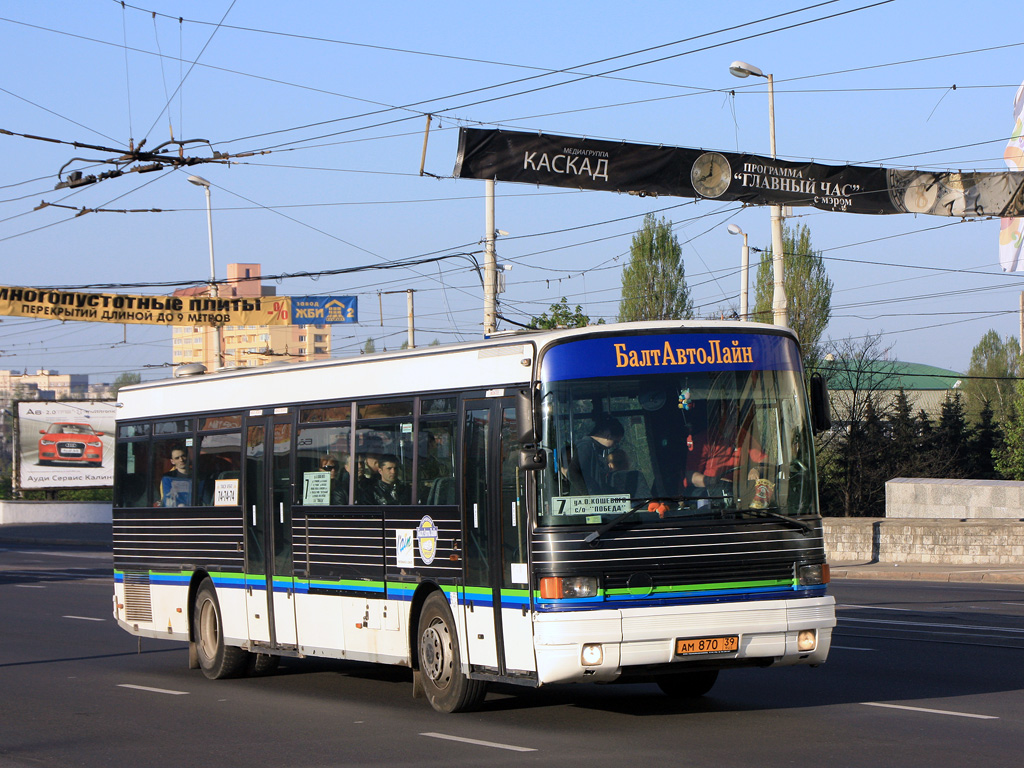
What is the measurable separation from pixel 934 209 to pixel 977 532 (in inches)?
264

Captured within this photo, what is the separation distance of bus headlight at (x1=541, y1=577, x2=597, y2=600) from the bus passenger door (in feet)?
13.6

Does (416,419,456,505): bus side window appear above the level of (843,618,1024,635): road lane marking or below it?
above

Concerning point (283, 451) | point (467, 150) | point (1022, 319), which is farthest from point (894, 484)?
point (1022, 319)

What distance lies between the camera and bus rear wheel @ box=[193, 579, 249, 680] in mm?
14141

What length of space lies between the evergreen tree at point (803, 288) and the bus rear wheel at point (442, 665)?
5129cm

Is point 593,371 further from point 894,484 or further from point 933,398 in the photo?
point 933,398

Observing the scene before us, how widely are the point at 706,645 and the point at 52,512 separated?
6005 centimetres

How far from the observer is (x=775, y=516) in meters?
9.89

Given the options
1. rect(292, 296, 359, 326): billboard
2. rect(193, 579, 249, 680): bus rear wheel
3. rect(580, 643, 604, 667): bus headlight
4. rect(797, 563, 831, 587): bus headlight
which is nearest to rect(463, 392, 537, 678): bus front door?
rect(580, 643, 604, 667): bus headlight

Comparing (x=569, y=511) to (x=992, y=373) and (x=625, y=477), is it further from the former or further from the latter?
(x=992, y=373)

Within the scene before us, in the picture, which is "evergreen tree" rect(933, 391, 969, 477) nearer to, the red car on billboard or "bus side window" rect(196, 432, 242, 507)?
the red car on billboard

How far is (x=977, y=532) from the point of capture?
28.6 metres

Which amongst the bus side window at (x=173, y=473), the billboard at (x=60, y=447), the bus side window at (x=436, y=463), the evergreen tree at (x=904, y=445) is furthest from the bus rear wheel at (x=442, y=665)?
the billboard at (x=60, y=447)

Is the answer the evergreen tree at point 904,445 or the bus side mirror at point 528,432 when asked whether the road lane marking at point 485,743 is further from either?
the evergreen tree at point 904,445
